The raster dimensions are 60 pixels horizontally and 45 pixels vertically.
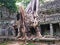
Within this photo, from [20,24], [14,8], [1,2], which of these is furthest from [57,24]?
[20,24]

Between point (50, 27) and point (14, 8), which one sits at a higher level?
point (14, 8)

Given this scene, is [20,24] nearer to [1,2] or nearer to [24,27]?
[24,27]

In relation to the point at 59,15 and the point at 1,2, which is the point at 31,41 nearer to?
the point at 59,15

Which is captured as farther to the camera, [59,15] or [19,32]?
[59,15]

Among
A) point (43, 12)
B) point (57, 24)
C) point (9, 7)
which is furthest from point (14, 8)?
point (57, 24)

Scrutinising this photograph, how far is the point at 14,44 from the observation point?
925 cm

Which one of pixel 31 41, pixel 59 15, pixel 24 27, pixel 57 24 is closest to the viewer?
pixel 31 41

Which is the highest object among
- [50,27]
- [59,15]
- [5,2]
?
[5,2]

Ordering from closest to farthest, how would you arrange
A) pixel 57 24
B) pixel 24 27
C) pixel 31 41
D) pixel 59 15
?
pixel 31 41, pixel 24 27, pixel 59 15, pixel 57 24

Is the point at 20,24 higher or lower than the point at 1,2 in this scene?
lower

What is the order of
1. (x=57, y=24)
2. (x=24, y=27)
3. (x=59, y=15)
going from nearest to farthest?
(x=24, y=27) → (x=59, y=15) → (x=57, y=24)

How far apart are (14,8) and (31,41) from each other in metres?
15.4

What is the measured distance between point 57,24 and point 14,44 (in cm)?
1485

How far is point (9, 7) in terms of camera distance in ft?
77.6
